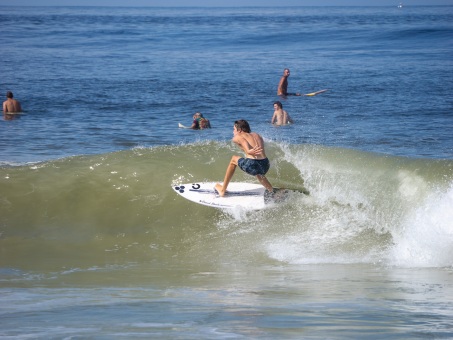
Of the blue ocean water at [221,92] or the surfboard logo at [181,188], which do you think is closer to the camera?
the surfboard logo at [181,188]

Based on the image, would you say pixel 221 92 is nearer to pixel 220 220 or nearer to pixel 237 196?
pixel 237 196

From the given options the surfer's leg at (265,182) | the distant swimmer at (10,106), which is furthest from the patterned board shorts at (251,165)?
the distant swimmer at (10,106)

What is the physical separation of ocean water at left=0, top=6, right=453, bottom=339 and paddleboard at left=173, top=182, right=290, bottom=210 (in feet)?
0.43

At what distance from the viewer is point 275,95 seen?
25.3 m

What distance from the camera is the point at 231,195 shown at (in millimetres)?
11109

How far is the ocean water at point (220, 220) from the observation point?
578cm

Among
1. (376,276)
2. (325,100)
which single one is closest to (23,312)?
(376,276)

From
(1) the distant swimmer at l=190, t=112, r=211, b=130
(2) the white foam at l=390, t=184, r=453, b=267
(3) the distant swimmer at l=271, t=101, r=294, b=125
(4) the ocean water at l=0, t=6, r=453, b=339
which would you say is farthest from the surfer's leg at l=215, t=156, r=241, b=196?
(3) the distant swimmer at l=271, t=101, r=294, b=125

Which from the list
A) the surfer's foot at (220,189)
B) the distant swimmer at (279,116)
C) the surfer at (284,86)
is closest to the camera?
the surfer's foot at (220,189)

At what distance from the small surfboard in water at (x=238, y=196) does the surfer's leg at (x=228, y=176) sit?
0.10 m

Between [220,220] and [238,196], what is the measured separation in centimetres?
46

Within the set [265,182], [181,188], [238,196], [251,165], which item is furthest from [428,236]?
[181,188]

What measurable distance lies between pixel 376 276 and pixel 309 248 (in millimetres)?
1827

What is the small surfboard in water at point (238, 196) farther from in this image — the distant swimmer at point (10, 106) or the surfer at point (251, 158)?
the distant swimmer at point (10, 106)
